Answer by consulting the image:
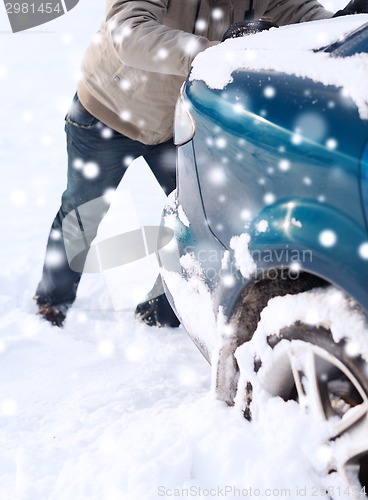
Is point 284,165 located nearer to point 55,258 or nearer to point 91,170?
point 91,170

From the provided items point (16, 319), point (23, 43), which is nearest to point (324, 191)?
point (16, 319)

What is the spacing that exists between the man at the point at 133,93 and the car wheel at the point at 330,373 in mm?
1071

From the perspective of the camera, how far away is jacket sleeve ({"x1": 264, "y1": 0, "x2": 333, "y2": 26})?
2719mm

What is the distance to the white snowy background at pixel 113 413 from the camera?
162 centimetres

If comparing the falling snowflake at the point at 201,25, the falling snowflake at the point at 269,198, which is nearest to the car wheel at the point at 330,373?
the falling snowflake at the point at 269,198

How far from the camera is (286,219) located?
1.45m

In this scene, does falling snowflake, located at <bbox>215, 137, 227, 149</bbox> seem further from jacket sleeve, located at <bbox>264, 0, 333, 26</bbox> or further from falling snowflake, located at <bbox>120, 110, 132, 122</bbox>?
jacket sleeve, located at <bbox>264, 0, 333, 26</bbox>

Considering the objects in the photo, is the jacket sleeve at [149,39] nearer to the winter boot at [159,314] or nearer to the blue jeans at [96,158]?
the blue jeans at [96,158]

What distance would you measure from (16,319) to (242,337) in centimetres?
186

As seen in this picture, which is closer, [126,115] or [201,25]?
[201,25]

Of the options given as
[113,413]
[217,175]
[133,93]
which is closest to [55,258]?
[133,93]

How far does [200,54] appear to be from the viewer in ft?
6.24

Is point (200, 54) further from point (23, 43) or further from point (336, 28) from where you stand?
point (23, 43)

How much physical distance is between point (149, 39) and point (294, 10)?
960 millimetres
